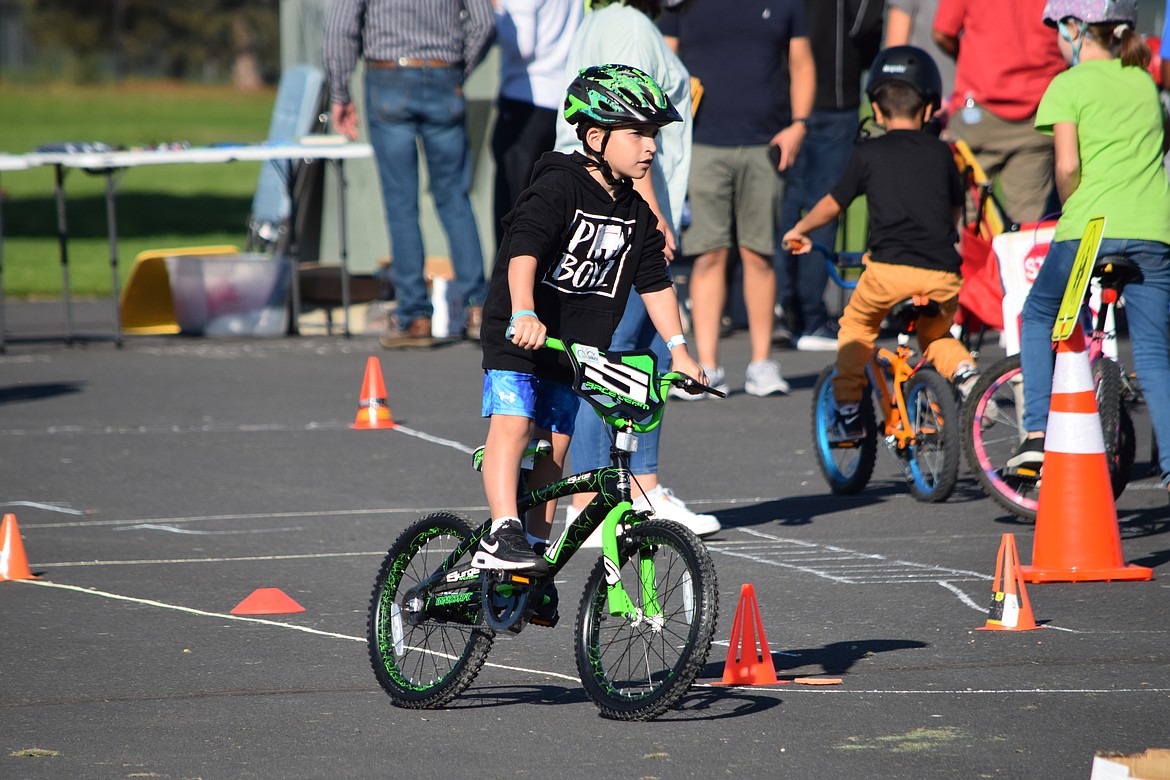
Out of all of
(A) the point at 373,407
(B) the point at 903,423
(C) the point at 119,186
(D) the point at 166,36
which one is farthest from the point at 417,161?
(D) the point at 166,36

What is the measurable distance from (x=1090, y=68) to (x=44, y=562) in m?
4.75

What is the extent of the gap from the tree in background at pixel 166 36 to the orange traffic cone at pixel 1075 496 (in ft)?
271

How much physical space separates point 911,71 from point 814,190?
5.01 meters

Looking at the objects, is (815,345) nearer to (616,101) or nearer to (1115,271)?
(1115,271)

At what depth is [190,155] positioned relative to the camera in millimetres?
13727

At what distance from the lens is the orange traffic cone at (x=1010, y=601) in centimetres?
594

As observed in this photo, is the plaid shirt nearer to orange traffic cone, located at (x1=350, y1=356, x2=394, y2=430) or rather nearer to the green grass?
orange traffic cone, located at (x1=350, y1=356, x2=394, y2=430)

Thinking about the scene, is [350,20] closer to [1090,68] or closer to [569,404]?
[1090,68]

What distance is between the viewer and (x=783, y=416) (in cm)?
1061

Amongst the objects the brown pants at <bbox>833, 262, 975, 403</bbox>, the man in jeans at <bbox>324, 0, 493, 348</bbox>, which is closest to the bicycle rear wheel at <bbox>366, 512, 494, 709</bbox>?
the brown pants at <bbox>833, 262, 975, 403</bbox>

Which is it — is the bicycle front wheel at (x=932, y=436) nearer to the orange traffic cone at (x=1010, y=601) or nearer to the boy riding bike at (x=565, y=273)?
the orange traffic cone at (x=1010, y=601)

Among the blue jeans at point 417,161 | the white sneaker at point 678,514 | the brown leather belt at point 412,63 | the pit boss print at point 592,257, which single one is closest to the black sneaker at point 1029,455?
the white sneaker at point 678,514

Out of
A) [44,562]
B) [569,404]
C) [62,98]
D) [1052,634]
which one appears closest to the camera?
[569,404]

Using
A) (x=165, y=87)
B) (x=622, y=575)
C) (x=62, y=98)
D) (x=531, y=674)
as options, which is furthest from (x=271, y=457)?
(x=165, y=87)
